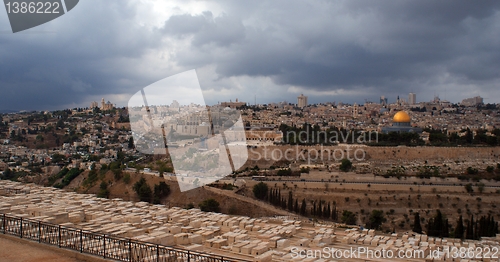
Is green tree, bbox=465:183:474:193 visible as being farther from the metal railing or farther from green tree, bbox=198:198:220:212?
the metal railing

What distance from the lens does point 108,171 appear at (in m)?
29.1

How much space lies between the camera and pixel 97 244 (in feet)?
21.5

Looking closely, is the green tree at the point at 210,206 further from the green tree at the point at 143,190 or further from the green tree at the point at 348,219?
the green tree at the point at 348,219

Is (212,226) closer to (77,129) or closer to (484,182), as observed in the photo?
(484,182)

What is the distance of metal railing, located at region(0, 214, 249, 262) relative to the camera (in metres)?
5.96

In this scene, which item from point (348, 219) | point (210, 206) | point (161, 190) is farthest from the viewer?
point (161, 190)

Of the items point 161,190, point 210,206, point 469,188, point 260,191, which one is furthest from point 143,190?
point 469,188

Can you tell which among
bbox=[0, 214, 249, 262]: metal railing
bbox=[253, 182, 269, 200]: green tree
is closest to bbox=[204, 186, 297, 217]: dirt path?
bbox=[253, 182, 269, 200]: green tree

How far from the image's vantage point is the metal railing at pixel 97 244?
5957 mm

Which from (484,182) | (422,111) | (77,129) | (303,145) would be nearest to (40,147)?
(77,129)

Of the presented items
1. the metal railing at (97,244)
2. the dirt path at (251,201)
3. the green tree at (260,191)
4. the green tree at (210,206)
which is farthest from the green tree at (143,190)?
the metal railing at (97,244)

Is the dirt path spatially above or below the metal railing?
below

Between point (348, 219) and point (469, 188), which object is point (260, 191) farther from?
point (469, 188)

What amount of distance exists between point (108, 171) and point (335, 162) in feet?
52.4
